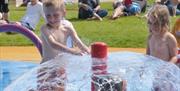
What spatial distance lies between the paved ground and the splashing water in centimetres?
690

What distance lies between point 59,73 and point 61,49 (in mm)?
1929

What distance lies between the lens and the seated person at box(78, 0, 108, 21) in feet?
56.1

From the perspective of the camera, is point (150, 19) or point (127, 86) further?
point (150, 19)

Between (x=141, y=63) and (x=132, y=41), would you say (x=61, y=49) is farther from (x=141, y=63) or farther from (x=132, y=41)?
(x=132, y=41)

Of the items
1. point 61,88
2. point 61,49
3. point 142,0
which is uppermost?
point 61,88

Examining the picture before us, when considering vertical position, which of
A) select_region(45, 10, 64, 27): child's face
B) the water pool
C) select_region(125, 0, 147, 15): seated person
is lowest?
select_region(125, 0, 147, 15): seated person

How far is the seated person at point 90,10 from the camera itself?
17.1 meters

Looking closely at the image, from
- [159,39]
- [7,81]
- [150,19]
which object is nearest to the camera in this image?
[150,19]

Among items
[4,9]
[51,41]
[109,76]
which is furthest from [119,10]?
[109,76]

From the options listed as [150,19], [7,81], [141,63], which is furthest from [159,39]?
[7,81]

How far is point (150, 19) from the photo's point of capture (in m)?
4.71

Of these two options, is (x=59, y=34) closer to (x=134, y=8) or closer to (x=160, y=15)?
(x=160, y=15)

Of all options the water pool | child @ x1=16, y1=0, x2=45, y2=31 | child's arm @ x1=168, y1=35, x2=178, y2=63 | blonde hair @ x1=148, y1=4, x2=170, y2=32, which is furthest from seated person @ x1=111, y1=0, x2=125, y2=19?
blonde hair @ x1=148, y1=4, x2=170, y2=32

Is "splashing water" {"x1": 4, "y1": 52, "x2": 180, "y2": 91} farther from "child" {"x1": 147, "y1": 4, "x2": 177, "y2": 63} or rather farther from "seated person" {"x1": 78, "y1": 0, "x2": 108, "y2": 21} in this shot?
"seated person" {"x1": 78, "y1": 0, "x2": 108, "y2": 21}
